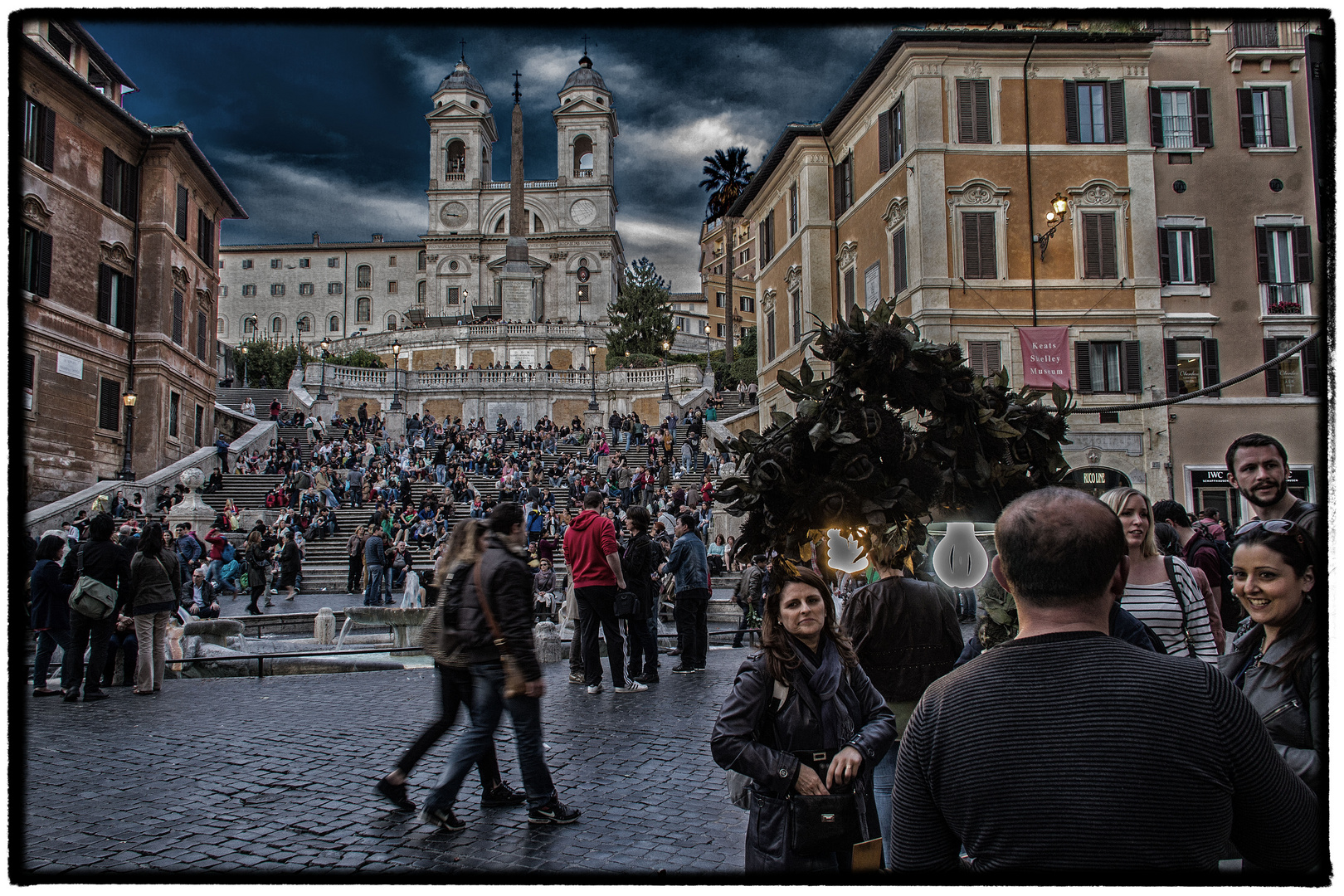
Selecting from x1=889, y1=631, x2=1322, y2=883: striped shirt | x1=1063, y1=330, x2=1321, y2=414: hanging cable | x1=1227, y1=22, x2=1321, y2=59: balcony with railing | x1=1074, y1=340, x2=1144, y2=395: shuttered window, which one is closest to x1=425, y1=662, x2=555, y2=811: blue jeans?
x1=1063, y1=330, x2=1321, y2=414: hanging cable

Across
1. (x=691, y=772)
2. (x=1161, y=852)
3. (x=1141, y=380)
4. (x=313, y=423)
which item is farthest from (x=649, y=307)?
(x=1161, y=852)

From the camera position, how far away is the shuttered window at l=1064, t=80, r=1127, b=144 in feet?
64.6

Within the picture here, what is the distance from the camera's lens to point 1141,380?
64.1 ft

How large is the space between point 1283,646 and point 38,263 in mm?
25657

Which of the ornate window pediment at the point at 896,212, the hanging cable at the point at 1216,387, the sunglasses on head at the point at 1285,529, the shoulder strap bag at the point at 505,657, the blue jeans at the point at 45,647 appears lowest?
the blue jeans at the point at 45,647

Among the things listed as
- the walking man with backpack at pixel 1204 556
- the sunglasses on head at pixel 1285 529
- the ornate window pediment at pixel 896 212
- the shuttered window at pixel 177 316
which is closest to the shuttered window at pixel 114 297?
the shuttered window at pixel 177 316

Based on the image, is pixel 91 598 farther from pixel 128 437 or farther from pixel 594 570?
pixel 128 437

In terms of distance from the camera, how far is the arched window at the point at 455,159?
269 feet

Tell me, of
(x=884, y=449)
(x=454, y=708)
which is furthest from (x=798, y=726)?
(x=454, y=708)

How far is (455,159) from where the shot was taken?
8319cm

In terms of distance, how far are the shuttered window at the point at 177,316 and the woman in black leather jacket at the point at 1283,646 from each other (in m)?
29.4

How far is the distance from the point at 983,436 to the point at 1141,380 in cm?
1864

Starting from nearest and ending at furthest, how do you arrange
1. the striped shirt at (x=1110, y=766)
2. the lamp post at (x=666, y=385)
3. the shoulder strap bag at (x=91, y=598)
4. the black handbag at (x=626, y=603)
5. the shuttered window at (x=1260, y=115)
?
1. the striped shirt at (x=1110, y=766)
2. the shoulder strap bag at (x=91, y=598)
3. the black handbag at (x=626, y=603)
4. the shuttered window at (x=1260, y=115)
5. the lamp post at (x=666, y=385)

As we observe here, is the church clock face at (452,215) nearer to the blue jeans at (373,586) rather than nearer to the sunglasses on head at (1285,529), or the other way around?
the blue jeans at (373,586)
